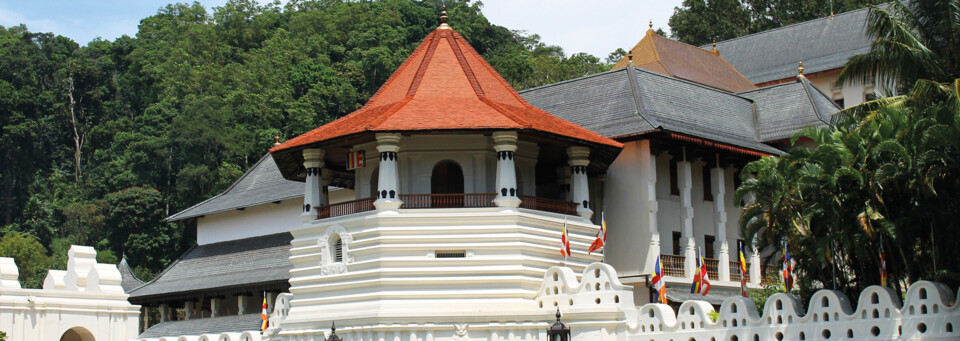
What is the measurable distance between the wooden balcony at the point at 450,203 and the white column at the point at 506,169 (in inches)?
15.9

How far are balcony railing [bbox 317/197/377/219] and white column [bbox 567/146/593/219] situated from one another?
184 inches

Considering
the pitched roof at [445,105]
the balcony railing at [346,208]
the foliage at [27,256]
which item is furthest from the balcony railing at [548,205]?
the foliage at [27,256]

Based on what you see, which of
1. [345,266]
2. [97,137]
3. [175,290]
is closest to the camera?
[345,266]

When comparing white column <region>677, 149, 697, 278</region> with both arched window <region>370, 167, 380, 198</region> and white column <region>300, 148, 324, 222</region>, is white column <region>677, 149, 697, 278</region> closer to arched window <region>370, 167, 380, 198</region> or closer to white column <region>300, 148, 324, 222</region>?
arched window <region>370, 167, 380, 198</region>

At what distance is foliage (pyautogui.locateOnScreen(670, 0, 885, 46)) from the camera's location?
68.8 metres

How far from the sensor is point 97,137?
83.5 meters

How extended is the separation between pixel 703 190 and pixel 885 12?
1041 cm

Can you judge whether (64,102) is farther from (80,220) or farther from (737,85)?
(737,85)

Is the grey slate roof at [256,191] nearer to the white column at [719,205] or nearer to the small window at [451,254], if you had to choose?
the small window at [451,254]

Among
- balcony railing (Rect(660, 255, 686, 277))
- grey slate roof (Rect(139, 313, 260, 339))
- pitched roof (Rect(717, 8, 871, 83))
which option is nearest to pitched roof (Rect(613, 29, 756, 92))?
pitched roof (Rect(717, 8, 871, 83))

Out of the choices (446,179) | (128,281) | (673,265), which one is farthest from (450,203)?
(128,281)

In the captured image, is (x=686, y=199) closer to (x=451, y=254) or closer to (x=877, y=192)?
(x=451, y=254)

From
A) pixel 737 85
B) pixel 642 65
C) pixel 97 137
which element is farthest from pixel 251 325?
pixel 97 137

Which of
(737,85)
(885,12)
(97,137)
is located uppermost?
(97,137)
